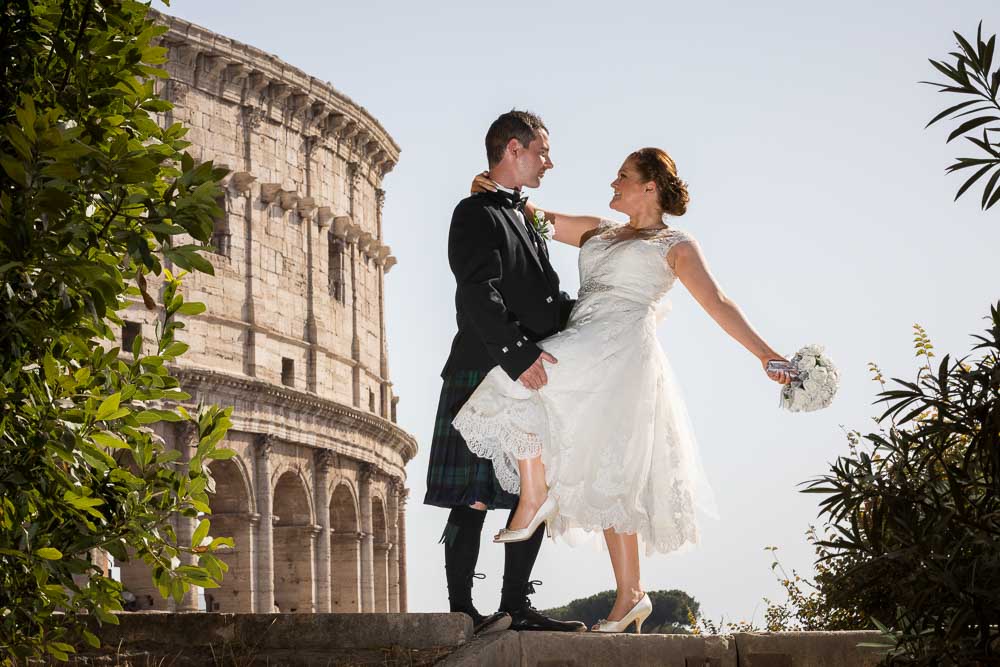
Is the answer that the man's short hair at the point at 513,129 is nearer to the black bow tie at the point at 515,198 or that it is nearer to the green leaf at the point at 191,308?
the black bow tie at the point at 515,198

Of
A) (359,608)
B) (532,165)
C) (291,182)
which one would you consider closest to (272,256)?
(291,182)

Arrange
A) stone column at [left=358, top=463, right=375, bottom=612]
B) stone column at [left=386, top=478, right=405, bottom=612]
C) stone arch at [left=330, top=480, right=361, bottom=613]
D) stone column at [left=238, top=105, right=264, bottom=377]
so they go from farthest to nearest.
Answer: stone column at [left=386, top=478, right=405, bottom=612], stone column at [left=358, top=463, right=375, bottom=612], stone arch at [left=330, top=480, right=361, bottom=613], stone column at [left=238, top=105, right=264, bottom=377]

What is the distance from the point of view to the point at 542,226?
6289 millimetres

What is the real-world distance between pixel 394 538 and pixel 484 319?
32.9m

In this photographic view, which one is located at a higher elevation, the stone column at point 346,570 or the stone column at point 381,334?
the stone column at point 381,334

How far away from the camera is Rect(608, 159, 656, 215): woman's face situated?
5871 millimetres

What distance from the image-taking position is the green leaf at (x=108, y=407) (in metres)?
4.22

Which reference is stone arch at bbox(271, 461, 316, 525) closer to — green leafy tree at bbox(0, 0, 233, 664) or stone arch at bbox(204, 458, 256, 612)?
stone arch at bbox(204, 458, 256, 612)

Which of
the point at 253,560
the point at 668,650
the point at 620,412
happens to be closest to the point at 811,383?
the point at 620,412

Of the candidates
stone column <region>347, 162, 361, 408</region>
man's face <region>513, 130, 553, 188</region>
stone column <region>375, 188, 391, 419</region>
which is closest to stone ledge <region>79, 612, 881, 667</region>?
man's face <region>513, 130, 553, 188</region>

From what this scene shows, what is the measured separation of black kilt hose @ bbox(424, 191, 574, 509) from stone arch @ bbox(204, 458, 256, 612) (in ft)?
81.3

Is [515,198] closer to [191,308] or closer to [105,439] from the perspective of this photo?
[191,308]

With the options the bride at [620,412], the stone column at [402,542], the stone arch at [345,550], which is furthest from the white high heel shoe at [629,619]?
the stone column at [402,542]

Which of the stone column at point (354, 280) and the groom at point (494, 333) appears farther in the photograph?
the stone column at point (354, 280)
